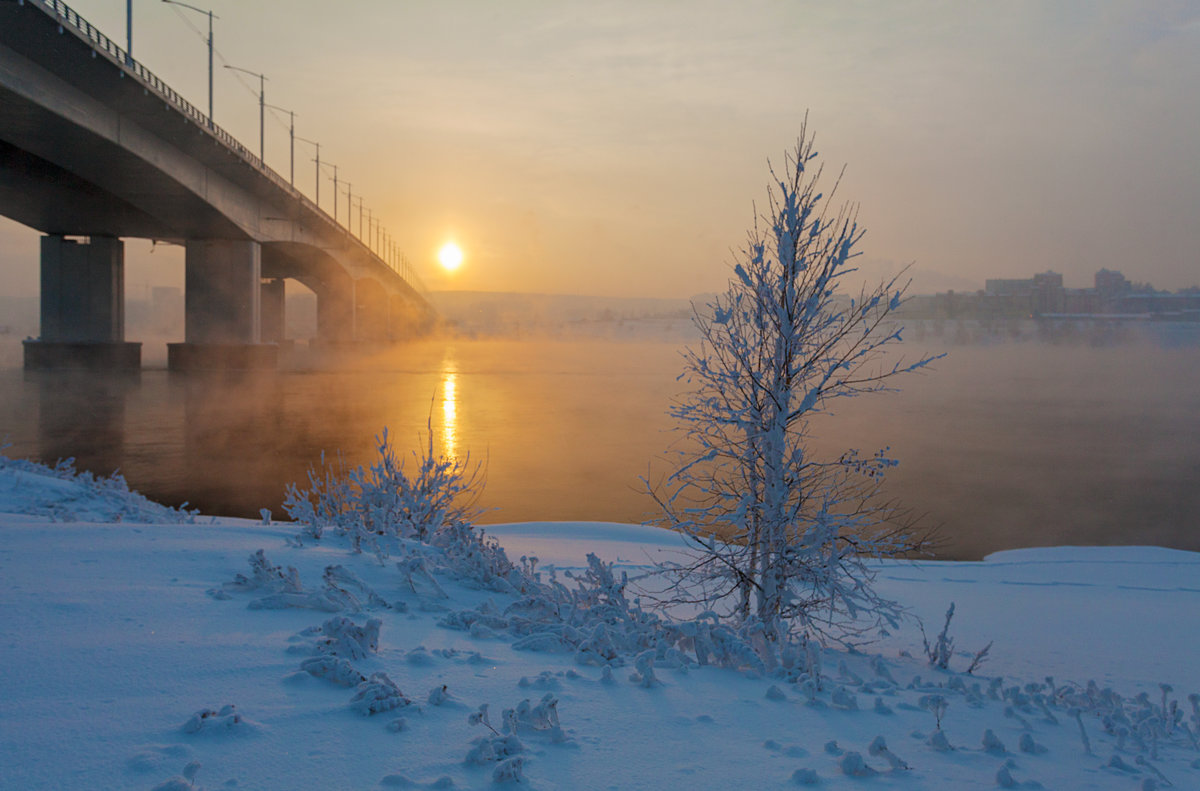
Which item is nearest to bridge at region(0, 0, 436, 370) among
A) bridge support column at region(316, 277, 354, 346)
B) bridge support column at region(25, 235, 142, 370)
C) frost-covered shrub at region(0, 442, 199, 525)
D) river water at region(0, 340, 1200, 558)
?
bridge support column at region(25, 235, 142, 370)

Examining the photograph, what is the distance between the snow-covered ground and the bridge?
25616mm

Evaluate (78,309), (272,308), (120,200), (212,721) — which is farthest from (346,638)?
(272,308)

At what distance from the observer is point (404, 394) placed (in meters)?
41.8

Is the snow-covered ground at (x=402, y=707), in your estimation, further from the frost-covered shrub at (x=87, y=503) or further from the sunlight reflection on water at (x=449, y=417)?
the sunlight reflection on water at (x=449, y=417)

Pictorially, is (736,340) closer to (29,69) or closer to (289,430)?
(289,430)

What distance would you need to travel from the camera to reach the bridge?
27.0 meters

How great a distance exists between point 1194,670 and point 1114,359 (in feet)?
415

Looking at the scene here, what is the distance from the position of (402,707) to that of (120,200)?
50.9 m

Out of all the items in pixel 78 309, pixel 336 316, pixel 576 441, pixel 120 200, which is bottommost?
pixel 576 441

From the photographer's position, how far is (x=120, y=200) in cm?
4553

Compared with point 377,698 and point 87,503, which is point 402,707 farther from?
point 87,503

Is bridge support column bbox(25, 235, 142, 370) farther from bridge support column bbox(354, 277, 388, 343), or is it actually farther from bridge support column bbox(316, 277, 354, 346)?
bridge support column bbox(354, 277, 388, 343)

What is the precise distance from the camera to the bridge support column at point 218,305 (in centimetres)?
5144

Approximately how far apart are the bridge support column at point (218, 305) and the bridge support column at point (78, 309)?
4507mm
